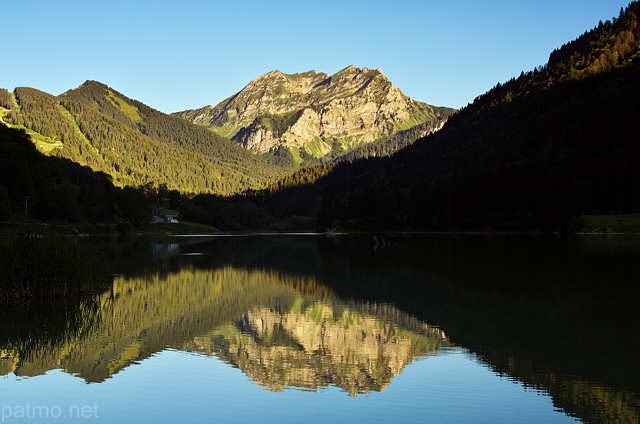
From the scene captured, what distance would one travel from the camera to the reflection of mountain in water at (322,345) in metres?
16.4

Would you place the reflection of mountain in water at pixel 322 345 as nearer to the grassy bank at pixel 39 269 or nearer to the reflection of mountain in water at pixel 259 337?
the reflection of mountain in water at pixel 259 337

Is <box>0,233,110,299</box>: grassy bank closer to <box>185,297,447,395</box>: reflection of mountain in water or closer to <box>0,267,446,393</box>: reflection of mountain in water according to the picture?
<box>0,267,446,393</box>: reflection of mountain in water

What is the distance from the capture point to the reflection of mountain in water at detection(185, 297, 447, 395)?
16406 mm

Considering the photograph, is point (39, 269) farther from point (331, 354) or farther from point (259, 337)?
point (331, 354)

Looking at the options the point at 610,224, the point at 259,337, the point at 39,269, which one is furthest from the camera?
the point at 610,224

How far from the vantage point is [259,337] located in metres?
21.9

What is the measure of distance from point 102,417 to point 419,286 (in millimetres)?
25832

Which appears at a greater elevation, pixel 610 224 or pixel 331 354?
pixel 610 224

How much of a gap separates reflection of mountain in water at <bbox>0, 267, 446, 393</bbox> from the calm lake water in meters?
0.09

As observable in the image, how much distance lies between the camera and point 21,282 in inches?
1125

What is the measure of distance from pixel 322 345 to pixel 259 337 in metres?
2.90

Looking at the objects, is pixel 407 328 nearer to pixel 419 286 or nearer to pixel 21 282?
pixel 419 286

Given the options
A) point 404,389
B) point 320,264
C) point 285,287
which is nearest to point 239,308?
point 285,287

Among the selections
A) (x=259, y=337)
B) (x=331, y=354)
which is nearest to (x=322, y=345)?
(x=331, y=354)
